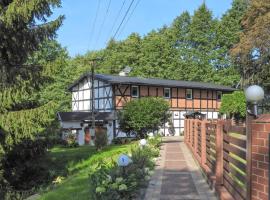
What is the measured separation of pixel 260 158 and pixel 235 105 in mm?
38116

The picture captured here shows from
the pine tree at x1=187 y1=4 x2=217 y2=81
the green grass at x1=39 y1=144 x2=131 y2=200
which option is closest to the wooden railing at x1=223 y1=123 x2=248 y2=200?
the green grass at x1=39 y1=144 x2=131 y2=200

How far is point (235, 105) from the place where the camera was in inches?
1662

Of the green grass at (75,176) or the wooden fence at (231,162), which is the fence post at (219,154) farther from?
the green grass at (75,176)

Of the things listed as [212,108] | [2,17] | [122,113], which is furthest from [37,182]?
[212,108]

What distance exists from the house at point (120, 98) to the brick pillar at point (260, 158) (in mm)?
34544

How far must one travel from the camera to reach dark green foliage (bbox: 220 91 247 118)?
42438 mm

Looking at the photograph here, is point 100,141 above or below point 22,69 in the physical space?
below

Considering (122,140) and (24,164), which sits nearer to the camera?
(24,164)

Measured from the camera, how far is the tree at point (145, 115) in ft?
104

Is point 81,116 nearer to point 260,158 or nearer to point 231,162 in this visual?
point 231,162

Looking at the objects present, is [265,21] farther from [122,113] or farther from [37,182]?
[37,182]

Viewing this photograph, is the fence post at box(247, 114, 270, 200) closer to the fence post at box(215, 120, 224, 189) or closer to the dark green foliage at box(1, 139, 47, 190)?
the fence post at box(215, 120, 224, 189)

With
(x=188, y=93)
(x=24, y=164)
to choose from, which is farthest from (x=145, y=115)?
(x=188, y=93)

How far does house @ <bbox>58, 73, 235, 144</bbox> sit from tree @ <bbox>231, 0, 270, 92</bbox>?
9654 millimetres
